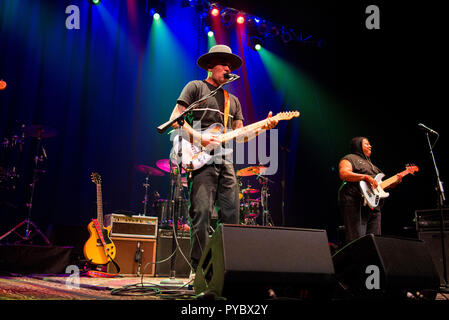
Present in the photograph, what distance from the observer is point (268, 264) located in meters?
1.77

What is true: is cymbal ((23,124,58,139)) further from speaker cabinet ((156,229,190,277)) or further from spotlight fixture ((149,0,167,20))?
spotlight fixture ((149,0,167,20))

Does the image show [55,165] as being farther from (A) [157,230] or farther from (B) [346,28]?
(B) [346,28]

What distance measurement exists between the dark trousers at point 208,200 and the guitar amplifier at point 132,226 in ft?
9.39

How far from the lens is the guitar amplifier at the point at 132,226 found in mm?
5258

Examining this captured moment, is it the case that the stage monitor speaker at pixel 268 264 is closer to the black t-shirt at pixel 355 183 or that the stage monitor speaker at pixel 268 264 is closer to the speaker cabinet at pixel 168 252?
the black t-shirt at pixel 355 183

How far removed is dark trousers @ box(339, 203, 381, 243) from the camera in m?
3.96

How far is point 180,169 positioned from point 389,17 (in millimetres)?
3506

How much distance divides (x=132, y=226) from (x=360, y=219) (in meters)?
3.34

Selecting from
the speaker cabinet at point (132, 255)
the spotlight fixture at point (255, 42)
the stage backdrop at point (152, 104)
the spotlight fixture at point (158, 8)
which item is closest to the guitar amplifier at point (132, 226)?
the speaker cabinet at point (132, 255)

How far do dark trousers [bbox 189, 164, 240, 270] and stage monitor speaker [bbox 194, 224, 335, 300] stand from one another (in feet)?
2.38

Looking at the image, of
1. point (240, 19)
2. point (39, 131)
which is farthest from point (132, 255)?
point (240, 19)

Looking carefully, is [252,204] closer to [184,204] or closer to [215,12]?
[184,204]

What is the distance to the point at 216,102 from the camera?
3082mm
